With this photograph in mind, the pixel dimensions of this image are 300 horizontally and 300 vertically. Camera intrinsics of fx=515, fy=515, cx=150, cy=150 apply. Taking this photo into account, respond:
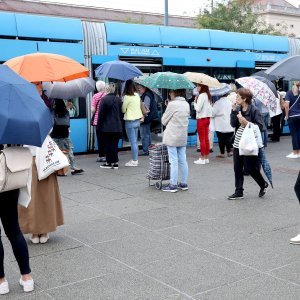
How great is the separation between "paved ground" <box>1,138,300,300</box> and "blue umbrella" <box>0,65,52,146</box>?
1.28 meters

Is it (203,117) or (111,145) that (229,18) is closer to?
(203,117)

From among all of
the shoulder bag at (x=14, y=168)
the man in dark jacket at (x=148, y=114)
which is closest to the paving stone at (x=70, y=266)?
the shoulder bag at (x=14, y=168)

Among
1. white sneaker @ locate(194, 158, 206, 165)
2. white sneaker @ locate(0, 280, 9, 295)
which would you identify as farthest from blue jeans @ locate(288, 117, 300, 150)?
white sneaker @ locate(0, 280, 9, 295)

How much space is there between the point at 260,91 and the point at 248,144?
1.28 m

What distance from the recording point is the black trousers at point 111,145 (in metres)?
9.92

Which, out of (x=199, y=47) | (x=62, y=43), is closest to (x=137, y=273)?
(x=62, y=43)

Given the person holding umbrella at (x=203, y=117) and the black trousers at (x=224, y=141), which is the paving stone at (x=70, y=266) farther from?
the black trousers at (x=224, y=141)

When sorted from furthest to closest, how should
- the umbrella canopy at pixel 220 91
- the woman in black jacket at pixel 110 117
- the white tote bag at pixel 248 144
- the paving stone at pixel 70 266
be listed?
the umbrella canopy at pixel 220 91, the woman in black jacket at pixel 110 117, the white tote bag at pixel 248 144, the paving stone at pixel 70 266

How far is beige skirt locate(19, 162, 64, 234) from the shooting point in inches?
203

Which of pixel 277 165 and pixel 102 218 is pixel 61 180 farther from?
pixel 277 165

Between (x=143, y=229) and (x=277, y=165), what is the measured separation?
5.62 metres

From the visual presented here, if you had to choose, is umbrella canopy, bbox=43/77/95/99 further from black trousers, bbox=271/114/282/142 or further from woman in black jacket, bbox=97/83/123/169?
black trousers, bbox=271/114/282/142

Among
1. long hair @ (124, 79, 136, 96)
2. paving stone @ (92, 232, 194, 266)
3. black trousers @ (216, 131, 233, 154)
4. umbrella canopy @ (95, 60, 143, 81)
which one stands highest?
umbrella canopy @ (95, 60, 143, 81)

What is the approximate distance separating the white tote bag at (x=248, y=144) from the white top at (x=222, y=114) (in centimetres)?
456
